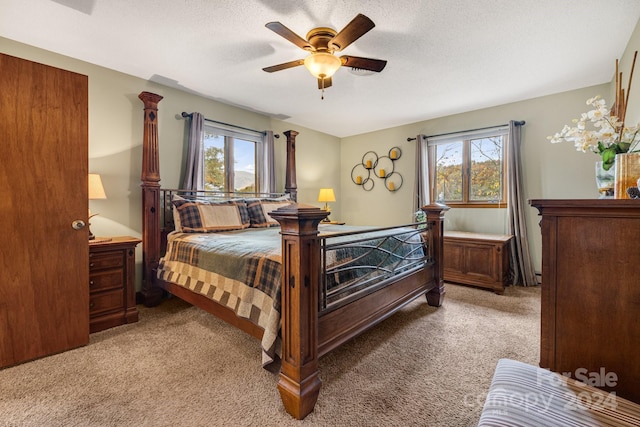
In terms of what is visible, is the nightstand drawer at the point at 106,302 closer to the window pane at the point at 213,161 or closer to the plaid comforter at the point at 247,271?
the plaid comforter at the point at 247,271

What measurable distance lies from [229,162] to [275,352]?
9.90 ft

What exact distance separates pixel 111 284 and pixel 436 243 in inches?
122

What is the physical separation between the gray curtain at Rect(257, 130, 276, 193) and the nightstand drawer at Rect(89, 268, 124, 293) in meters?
2.24

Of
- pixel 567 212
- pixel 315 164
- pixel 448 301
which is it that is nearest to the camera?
pixel 567 212

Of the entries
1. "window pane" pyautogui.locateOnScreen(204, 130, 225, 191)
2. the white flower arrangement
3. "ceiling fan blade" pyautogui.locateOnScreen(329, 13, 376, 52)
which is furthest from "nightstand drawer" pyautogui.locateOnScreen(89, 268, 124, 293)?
the white flower arrangement

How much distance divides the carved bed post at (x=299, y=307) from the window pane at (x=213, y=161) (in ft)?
8.79

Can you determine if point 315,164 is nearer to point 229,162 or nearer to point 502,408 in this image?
point 229,162

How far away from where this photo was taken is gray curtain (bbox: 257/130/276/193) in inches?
170

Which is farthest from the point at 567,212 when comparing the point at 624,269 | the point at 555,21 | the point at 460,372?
the point at 555,21

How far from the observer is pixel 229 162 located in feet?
13.2

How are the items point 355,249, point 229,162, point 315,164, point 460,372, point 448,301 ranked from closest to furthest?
1. point 460,372
2. point 355,249
3. point 448,301
4. point 229,162
5. point 315,164

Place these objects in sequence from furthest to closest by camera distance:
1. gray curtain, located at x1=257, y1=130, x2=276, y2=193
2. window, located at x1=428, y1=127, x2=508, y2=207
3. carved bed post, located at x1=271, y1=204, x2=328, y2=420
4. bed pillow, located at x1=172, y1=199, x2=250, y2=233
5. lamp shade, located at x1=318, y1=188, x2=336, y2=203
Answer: lamp shade, located at x1=318, y1=188, x2=336, y2=203 → gray curtain, located at x1=257, y1=130, x2=276, y2=193 → window, located at x1=428, y1=127, x2=508, y2=207 → bed pillow, located at x1=172, y1=199, x2=250, y2=233 → carved bed post, located at x1=271, y1=204, x2=328, y2=420

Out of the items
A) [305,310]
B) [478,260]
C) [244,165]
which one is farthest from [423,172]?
[305,310]

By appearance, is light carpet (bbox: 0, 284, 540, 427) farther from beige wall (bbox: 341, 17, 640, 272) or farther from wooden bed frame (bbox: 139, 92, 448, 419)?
beige wall (bbox: 341, 17, 640, 272)
